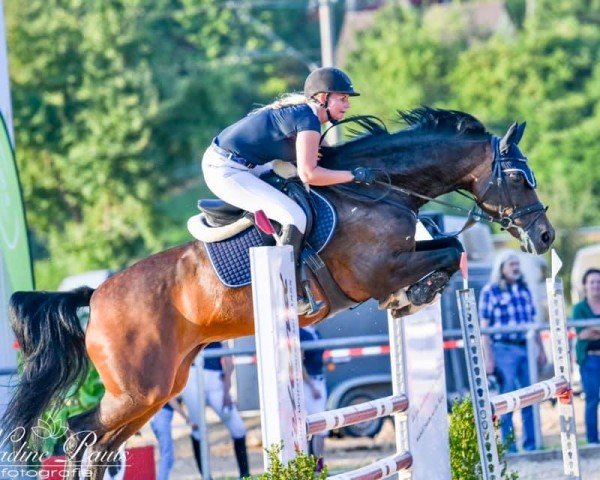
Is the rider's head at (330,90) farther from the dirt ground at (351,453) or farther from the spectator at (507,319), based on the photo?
the spectator at (507,319)

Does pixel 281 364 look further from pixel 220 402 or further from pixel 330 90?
pixel 220 402

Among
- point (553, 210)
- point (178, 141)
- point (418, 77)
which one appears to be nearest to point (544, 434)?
point (553, 210)

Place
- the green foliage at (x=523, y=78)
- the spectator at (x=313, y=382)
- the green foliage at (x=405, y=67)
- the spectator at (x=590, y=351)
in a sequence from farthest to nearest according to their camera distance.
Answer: the green foliage at (x=405, y=67) < the green foliage at (x=523, y=78) < the spectator at (x=590, y=351) < the spectator at (x=313, y=382)

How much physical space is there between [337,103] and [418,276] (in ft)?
3.23

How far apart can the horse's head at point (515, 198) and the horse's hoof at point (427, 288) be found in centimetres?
48

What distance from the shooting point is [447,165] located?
6.56 metres

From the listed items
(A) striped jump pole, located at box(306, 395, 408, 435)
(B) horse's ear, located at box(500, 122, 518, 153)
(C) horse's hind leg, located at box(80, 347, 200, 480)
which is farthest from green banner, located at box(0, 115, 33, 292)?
(B) horse's ear, located at box(500, 122, 518, 153)

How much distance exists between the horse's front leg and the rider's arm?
570 millimetres

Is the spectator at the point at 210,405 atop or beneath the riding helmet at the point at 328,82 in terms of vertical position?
beneath

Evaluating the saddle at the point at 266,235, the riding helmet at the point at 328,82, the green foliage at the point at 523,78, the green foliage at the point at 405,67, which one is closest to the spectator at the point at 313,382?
the saddle at the point at 266,235

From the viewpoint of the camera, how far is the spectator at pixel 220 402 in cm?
881

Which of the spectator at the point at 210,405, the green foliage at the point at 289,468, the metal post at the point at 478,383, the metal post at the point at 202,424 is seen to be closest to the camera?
the green foliage at the point at 289,468

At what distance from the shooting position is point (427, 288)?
6.18 meters

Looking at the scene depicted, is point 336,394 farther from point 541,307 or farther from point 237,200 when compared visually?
point 541,307
